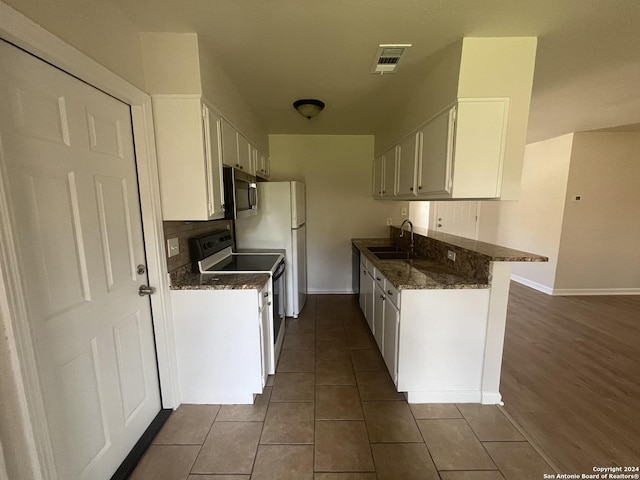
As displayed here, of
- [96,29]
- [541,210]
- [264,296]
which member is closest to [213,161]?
[96,29]

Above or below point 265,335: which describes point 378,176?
above

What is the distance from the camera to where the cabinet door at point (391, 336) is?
1.89 m

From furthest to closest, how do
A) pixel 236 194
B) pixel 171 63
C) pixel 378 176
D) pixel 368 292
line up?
pixel 378 176
pixel 368 292
pixel 236 194
pixel 171 63

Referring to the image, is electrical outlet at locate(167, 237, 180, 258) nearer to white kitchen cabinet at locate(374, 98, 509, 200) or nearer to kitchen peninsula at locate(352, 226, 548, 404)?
kitchen peninsula at locate(352, 226, 548, 404)

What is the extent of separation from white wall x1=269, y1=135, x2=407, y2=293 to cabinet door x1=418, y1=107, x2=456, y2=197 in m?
A: 1.75

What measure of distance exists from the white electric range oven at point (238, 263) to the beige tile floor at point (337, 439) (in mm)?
385

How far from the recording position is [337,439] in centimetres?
160

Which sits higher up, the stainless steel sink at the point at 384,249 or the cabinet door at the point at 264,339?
the stainless steel sink at the point at 384,249

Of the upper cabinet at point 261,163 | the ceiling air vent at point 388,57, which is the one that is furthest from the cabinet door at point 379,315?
the upper cabinet at point 261,163

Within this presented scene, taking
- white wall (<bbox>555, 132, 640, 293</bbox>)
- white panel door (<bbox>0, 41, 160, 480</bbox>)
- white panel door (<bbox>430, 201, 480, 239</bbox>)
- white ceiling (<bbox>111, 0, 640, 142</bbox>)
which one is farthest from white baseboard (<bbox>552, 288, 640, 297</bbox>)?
white panel door (<bbox>0, 41, 160, 480</bbox>)

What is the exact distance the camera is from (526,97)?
1.67 m

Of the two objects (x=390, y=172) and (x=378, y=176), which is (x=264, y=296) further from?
(x=378, y=176)

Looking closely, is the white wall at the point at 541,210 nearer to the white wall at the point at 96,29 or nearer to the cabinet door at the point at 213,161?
the cabinet door at the point at 213,161

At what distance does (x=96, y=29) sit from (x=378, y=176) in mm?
3044
